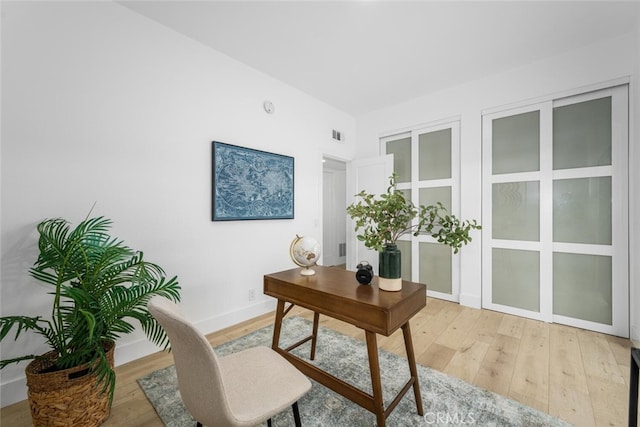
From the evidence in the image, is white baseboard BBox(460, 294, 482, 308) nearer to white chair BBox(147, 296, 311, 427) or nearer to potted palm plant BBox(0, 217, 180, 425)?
white chair BBox(147, 296, 311, 427)

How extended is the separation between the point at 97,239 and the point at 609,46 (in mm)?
4580

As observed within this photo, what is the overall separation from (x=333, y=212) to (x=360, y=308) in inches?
180

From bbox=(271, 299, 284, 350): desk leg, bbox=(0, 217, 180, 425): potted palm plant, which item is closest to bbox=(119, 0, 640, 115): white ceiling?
bbox=(0, 217, 180, 425): potted palm plant

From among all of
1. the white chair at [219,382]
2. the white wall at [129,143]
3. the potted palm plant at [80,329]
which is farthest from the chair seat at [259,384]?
the white wall at [129,143]

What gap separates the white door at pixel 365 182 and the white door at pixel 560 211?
1.25 m

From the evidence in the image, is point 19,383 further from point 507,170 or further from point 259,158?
point 507,170

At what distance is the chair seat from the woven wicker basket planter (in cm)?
77

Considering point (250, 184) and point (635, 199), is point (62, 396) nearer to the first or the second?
point (250, 184)

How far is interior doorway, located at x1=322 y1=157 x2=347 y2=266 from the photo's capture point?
5617 millimetres

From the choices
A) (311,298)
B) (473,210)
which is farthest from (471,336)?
(311,298)

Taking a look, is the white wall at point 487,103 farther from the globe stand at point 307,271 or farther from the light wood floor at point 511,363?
the globe stand at point 307,271

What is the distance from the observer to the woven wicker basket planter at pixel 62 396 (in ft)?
4.26

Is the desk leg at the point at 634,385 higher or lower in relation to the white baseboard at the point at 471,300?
higher

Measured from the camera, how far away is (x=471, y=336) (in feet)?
8.13
